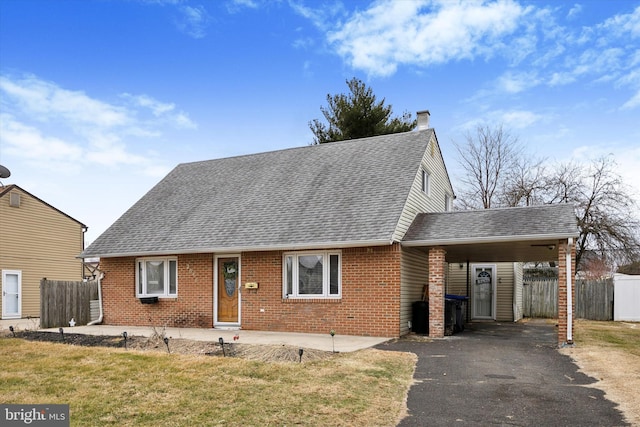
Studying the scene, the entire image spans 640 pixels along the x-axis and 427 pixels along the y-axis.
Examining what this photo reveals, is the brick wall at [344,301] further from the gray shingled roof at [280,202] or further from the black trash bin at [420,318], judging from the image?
the black trash bin at [420,318]

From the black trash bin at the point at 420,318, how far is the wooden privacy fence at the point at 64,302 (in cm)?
1095

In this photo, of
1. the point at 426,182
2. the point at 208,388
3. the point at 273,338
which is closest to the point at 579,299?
the point at 426,182

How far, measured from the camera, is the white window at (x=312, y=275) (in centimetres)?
1384

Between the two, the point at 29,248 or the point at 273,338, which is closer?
the point at 273,338

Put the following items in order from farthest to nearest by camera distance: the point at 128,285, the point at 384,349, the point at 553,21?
1. the point at 128,285
2. the point at 553,21
3. the point at 384,349

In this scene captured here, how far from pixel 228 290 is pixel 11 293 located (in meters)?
12.4

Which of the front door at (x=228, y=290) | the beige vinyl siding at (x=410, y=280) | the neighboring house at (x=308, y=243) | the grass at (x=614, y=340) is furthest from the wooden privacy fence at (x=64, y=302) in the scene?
the grass at (x=614, y=340)

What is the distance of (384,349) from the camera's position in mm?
10789

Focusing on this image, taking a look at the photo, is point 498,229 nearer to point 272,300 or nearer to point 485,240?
point 485,240

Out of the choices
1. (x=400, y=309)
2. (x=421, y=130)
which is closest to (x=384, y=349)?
(x=400, y=309)

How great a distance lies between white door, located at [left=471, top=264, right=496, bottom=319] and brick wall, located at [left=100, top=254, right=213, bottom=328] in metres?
11.4

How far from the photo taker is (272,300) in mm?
14484

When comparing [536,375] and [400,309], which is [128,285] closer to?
[400,309]

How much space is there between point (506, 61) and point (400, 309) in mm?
9927
